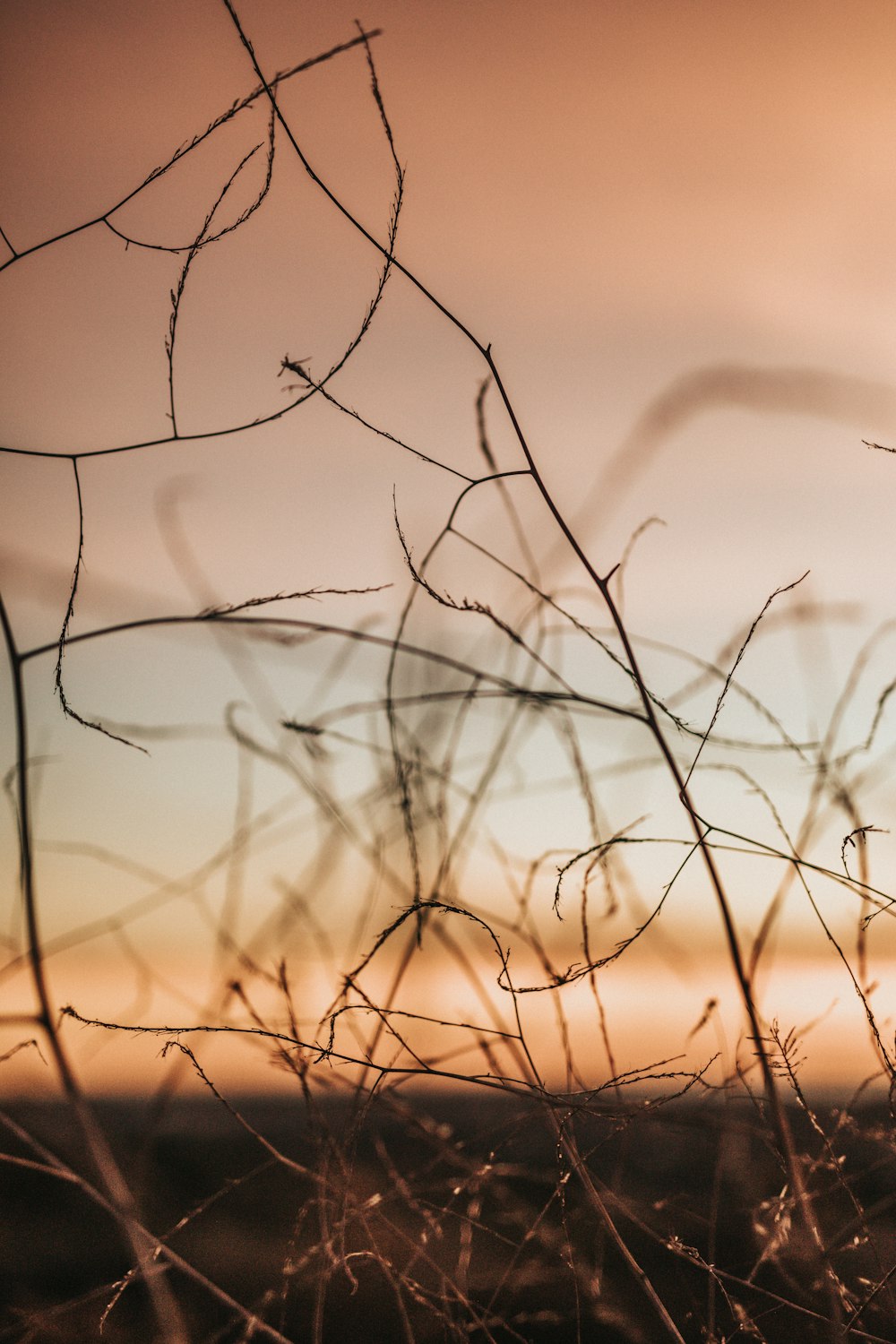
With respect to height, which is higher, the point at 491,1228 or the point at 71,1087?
the point at 71,1087

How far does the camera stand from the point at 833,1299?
754 mm

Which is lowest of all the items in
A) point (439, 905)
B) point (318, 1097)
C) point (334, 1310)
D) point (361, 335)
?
point (334, 1310)

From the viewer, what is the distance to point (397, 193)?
28.0 inches

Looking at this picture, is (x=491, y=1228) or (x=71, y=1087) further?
(x=491, y=1228)

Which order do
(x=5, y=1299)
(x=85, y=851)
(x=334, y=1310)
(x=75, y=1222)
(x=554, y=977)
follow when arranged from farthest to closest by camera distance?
(x=75, y=1222) → (x=5, y=1299) → (x=334, y=1310) → (x=85, y=851) → (x=554, y=977)

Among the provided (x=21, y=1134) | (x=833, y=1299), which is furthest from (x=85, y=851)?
(x=833, y=1299)

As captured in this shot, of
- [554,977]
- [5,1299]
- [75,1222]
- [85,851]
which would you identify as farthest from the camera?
[75,1222]

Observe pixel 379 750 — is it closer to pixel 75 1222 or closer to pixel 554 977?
pixel 554 977

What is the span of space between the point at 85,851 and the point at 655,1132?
2.25ft

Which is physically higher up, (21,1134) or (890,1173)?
(21,1134)

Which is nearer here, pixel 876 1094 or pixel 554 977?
pixel 554 977

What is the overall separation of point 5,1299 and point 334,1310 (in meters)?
0.50

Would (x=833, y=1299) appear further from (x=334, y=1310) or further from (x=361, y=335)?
(x=361, y=335)

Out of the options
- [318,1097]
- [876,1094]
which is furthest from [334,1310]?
[876,1094]
